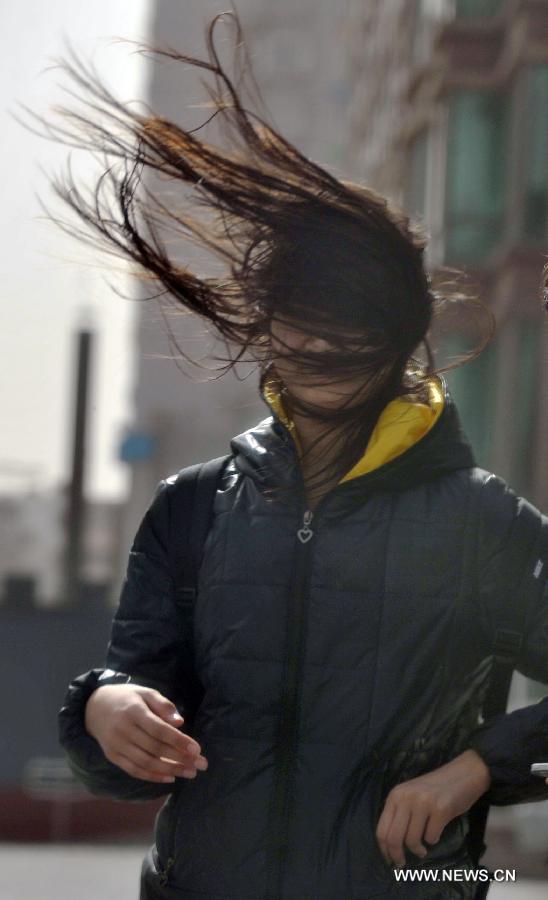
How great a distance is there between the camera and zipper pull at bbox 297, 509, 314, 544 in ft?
8.11

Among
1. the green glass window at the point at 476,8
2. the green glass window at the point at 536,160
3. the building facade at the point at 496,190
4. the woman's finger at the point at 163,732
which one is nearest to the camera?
the woman's finger at the point at 163,732

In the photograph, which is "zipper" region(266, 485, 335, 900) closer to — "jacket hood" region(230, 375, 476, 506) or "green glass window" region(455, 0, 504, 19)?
"jacket hood" region(230, 375, 476, 506)

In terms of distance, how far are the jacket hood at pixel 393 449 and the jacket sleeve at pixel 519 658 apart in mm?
85

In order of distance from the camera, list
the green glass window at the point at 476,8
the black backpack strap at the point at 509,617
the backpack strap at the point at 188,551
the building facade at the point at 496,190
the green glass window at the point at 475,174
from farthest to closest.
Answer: the green glass window at the point at 476,8 < the green glass window at the point at 475,174 < the building facade at the point at 496,190 < the backpack strap at the point at 188,551 < the black backpack strap at the point at 509,617

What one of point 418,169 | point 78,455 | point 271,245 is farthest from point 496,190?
point 271,245

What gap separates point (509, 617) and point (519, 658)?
0.18ft

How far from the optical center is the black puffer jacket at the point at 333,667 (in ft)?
7.84

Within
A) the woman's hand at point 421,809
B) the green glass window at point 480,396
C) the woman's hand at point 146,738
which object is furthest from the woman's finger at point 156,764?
the green glass window at point 480,396

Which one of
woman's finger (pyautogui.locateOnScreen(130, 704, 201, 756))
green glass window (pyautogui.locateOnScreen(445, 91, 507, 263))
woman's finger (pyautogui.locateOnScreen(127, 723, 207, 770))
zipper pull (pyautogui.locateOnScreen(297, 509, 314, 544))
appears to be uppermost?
green glass window (pyautogui.locateOnScreen(445, 91, 507, 263))

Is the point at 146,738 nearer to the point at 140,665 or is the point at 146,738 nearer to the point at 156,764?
the point at 156,764

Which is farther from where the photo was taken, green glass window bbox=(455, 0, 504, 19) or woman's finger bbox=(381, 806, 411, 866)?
green glass window bbox=(455, 0, 504, 19)

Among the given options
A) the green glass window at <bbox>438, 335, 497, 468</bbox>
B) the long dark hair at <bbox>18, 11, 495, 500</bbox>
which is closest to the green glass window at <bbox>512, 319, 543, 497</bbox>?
the green glass window at <bbox>438, 335, 497, 468</bbox>

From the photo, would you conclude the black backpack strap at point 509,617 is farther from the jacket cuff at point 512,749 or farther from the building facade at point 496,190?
the building facade at point 496,190

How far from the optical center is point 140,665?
2527 mm
